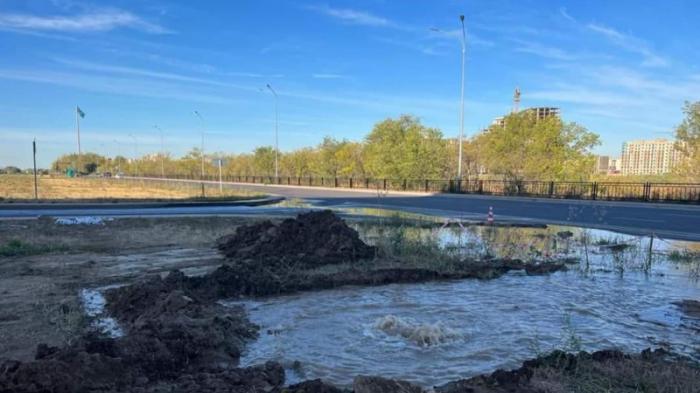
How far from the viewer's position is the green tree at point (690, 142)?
114 feet

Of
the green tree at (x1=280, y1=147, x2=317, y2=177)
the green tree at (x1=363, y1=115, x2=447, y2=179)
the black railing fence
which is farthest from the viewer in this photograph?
the green tree at (x1=280, y1=147, x2=317, y2=177)

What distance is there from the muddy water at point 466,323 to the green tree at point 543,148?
116 ft

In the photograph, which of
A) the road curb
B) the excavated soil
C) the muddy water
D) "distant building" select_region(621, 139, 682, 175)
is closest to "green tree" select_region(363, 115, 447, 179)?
the road curb

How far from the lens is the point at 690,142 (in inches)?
1396

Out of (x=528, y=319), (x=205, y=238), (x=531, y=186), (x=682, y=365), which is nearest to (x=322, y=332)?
(x=528, y=319)

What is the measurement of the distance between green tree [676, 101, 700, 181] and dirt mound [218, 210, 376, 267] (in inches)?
1377

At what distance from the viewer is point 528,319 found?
6359mm

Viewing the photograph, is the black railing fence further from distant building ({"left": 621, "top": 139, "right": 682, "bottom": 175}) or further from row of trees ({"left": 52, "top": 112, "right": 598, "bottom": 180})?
distant building ({"left": 621, "top": 139, "right": 682, "bottom": 175})

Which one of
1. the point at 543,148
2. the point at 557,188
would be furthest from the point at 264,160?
the point at 557,188

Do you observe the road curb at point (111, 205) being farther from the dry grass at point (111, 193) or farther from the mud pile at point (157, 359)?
the mud pile at point (157, 359)

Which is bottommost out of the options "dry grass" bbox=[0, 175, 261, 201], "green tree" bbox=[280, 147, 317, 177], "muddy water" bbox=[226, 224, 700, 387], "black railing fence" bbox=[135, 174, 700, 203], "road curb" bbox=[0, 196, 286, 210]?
"dry grass" bbox=[0, 175, 261, 201]

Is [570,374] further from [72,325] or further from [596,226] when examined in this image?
[596,226]

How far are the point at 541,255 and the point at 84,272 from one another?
9.66 meters

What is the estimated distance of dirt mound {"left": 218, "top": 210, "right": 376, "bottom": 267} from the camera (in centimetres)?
988
